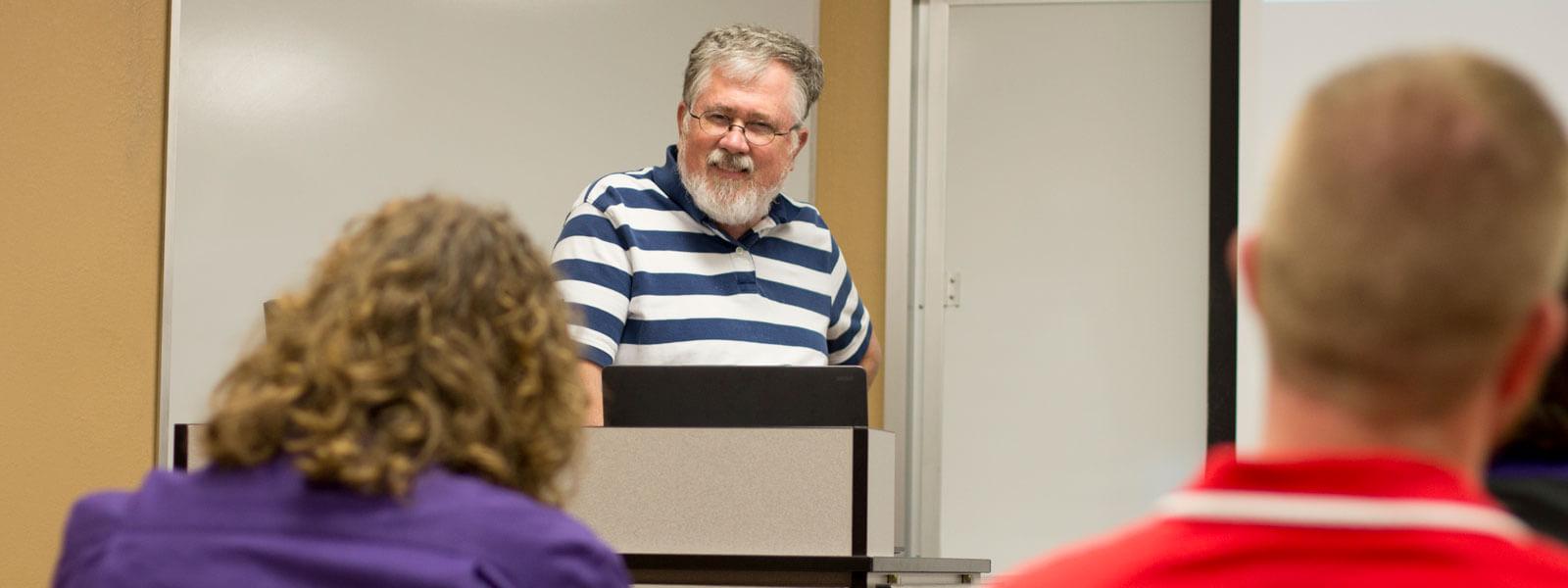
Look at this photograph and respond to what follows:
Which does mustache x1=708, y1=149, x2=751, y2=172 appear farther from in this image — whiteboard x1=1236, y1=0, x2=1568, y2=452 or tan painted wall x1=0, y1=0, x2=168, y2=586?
whiteboard x1=1236, y1=0, x2=1568, y2=452

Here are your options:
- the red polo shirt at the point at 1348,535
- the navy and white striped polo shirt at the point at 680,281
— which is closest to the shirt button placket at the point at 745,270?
the navy and white striped polo shirt at the point at 680,281

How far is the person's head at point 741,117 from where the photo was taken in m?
2.77

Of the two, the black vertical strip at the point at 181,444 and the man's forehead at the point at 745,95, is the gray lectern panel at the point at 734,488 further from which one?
the man's forehead at the point at 745,95

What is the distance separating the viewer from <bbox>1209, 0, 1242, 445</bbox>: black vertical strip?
12.6 feet

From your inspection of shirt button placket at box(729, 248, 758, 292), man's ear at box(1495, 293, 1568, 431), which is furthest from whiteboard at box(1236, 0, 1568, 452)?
man's ear at box(1495, 293, 1568, 431)

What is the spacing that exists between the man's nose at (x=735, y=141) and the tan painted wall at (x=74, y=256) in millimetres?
955

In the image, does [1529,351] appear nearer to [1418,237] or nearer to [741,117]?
[1418,237]

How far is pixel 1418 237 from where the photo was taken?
61 centimetres

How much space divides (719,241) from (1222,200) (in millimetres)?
1566

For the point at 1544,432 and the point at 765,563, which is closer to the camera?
the point at 1544,432

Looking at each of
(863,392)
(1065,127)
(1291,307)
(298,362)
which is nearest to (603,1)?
(1065,127)

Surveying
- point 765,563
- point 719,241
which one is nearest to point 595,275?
point 719,241

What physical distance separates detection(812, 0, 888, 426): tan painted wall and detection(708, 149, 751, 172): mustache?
1.26 meters

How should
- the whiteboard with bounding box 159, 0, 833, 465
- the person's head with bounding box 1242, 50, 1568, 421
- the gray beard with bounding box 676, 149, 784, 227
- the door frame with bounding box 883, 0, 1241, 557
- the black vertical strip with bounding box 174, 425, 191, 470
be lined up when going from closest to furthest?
the person's head with bounding box 1242, 50, 1568, 421 → the black vertical strip with bounding box 174, 425, 191, 470 → the gray beard with bounding box 676, 149, 784, 227 → the whiteboard with bounding box 159, 0, 833, 465 → the door frame with bounding box 883, 0, 1241, 557
